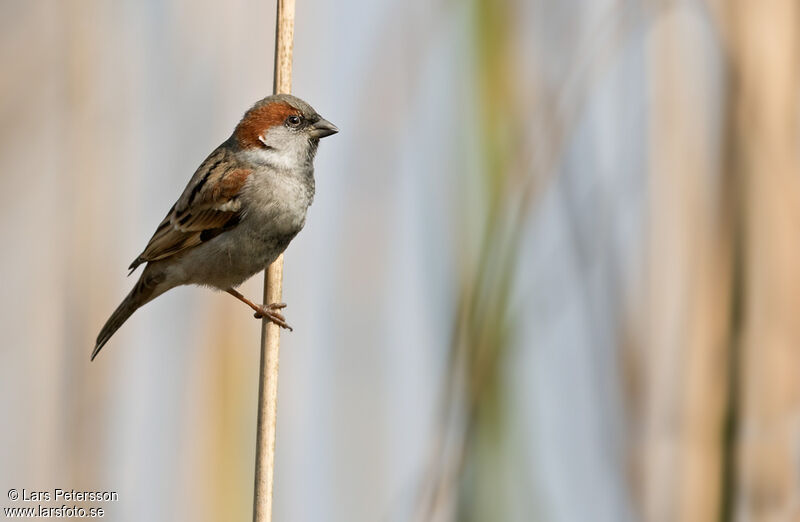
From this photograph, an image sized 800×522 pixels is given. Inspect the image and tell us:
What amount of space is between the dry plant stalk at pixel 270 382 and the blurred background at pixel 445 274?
235mm

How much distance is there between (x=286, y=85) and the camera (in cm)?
242

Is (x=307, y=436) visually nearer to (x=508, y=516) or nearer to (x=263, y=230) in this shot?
(x=263, y=230)

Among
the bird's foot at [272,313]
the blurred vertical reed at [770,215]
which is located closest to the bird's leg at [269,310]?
the bird's foot at [272,313]

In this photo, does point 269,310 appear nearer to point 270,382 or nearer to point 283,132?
point 270,382

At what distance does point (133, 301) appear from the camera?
311 cm

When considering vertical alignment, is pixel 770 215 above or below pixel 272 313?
above

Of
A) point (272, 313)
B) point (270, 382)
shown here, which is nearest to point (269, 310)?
point (272, 313)

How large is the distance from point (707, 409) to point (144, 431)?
5.09 ft

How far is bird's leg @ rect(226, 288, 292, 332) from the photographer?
2382 millimetres

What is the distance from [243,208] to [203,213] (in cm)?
20

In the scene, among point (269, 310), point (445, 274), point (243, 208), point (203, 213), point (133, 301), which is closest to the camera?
point (445, 274)

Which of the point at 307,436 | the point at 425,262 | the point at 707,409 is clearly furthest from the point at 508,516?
the point at 307,436

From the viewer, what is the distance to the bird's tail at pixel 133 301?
2.69 m

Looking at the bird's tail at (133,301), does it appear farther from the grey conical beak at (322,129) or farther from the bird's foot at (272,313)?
the grey conical beak at (322,129)
